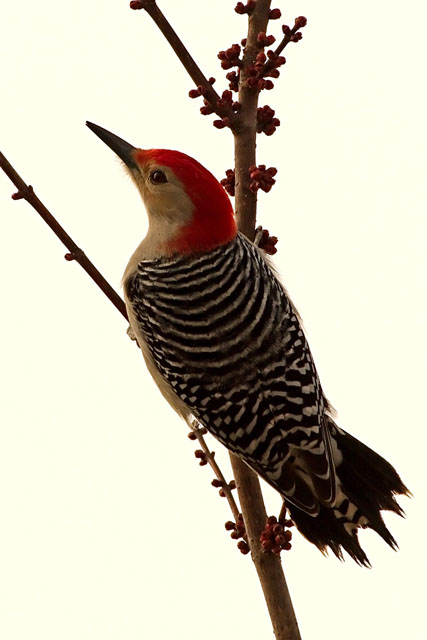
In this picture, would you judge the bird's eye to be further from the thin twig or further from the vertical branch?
the thin twig

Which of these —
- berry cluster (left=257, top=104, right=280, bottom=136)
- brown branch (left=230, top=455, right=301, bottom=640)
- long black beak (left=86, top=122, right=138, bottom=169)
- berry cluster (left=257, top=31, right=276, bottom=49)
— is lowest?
brown branch (left=230, top=455, right=301, bottom=640)

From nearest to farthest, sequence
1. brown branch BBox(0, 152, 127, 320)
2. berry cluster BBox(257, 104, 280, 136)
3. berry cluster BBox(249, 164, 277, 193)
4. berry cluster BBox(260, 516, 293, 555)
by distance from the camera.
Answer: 1. brown branch BBox(0, 152, 127, 320)
2. berry cluster BBox(260, 516, 293, 555)
3. berry cluster BBox(249, 164, 277, 193)
4. berry cluster BBox(257, 104, 280, 136)

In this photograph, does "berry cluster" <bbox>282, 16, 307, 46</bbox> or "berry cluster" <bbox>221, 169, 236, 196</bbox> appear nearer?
"berry cluster" <bbox>282, 16, 307, 46</bbox>

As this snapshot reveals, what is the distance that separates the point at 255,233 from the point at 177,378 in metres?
0.87

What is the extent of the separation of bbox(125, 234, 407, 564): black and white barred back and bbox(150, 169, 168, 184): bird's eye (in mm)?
422

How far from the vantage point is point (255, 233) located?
14.0ft

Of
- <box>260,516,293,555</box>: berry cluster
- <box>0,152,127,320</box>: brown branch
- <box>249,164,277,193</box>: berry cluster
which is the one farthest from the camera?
<box>249,164,277,193</box>: berry cluster

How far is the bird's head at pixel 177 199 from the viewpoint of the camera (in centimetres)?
394

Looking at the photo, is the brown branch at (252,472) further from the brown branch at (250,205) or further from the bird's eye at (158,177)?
the bird's eye at (158,177)

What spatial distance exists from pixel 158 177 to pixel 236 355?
973 millimetres

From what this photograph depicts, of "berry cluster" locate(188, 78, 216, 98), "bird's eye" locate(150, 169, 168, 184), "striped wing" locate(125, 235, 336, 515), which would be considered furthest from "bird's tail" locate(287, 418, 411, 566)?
"berry cluster" locate(188, 78, 216, 98)

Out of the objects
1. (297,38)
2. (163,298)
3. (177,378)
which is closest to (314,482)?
(177,378)

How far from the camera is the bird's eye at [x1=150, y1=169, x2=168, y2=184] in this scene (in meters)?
4.01

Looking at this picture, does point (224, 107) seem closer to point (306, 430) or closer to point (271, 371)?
point (271, 371)
